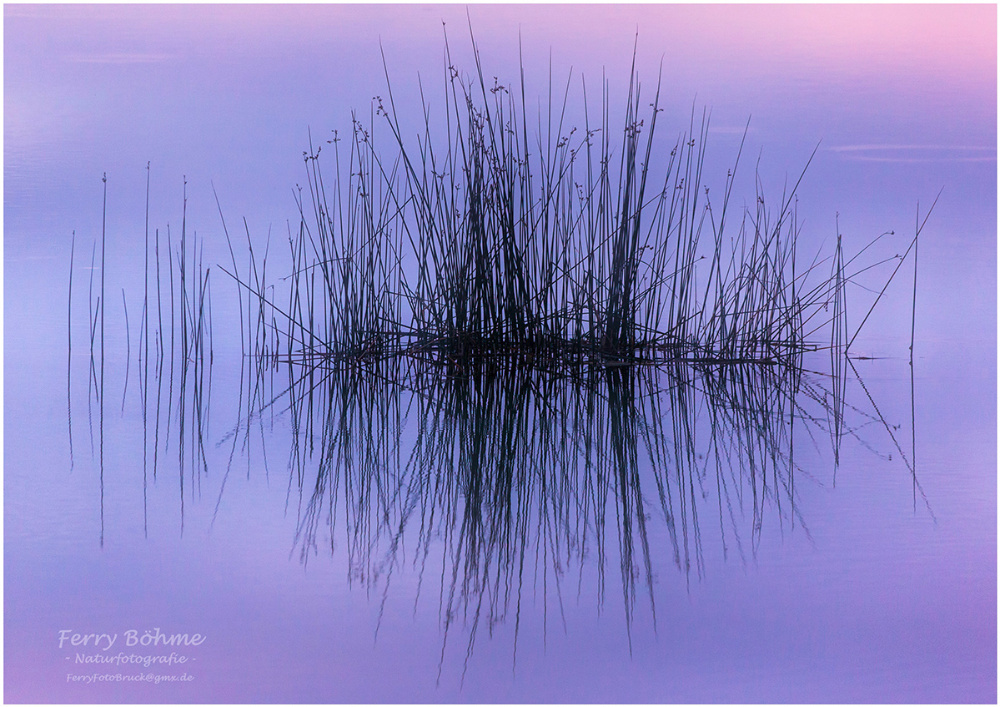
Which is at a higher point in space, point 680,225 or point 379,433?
point 680,225

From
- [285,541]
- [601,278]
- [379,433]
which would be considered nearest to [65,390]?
[379,433]

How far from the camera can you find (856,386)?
294cm

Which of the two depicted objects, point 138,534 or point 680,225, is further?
point 680,225

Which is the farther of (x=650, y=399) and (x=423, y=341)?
(x=423, y=341)

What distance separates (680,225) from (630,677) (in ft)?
8.78

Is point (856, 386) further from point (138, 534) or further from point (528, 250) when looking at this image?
point (138, 534)

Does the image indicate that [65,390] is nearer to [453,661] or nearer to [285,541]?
[285,541]

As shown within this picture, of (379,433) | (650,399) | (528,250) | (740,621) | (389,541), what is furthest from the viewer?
(528,250)

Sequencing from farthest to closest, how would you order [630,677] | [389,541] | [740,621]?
[389,541]
[740,621]
[630,677]

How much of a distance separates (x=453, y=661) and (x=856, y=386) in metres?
2.36

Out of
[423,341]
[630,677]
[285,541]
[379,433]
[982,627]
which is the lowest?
[630,677]

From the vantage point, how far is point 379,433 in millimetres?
2047

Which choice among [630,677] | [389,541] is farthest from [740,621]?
[389,541]

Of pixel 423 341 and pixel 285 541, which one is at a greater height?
pixel 423 341
